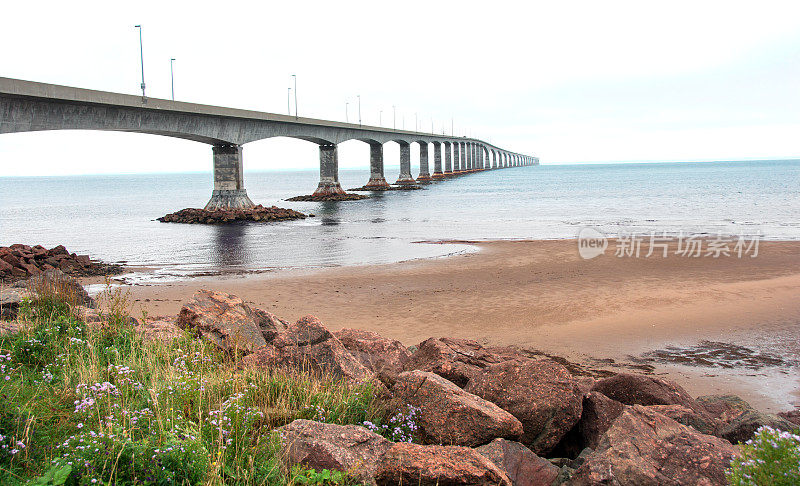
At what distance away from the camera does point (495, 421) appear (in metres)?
4.73

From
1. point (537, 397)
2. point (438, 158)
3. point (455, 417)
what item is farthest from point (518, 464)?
point (438, 158)

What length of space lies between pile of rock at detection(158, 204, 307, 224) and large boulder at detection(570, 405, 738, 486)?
39550 millimetres

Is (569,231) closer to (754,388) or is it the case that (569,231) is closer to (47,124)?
(754,388)

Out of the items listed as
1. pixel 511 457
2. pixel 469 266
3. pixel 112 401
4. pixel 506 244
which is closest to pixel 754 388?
pixel 511 457

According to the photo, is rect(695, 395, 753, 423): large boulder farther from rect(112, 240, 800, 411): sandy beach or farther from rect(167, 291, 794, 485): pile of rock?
rect(112, 240, 800, 411): sandy beach

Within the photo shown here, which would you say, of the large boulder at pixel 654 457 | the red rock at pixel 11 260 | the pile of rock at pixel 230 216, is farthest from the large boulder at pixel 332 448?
the pile of rock at pixel 230 216

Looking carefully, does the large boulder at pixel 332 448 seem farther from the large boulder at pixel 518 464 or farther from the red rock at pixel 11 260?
the red rock at pixel 11 260

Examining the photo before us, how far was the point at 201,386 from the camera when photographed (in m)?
4.51

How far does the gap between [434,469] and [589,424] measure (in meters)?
2.31

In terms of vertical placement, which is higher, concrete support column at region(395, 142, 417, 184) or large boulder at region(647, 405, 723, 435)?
concrete support column at region(395, 142, 417, 184)

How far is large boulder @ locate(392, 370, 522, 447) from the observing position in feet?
15.4

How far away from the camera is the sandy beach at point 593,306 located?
9.00 meters

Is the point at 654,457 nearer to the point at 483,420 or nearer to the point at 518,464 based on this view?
the point at 518,464

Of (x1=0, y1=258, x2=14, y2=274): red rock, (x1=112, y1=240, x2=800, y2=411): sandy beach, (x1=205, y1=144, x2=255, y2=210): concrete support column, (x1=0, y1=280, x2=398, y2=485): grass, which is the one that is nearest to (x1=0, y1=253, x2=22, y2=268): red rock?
(x1=0, y1=258, x2=14, y2=274): red rock
